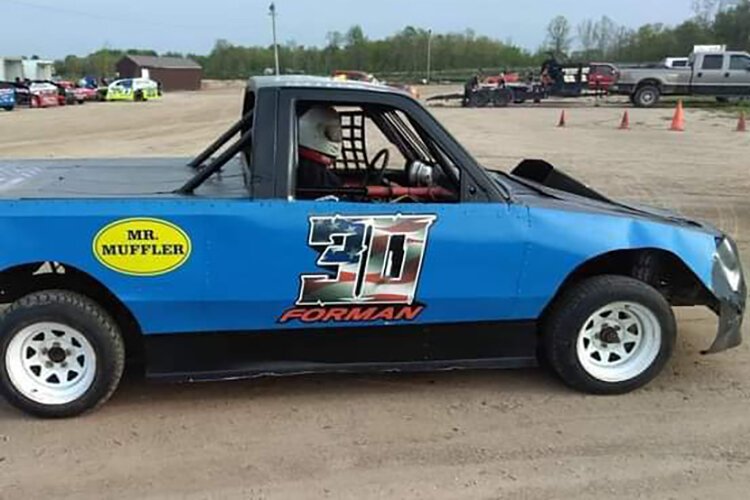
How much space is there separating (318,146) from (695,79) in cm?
3256

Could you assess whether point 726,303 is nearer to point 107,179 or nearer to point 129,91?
point 107,179

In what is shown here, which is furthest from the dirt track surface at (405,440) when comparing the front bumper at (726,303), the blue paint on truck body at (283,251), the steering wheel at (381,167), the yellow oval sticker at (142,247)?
the steering wheel at (381,167)

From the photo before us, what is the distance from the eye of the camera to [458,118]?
2798 cm

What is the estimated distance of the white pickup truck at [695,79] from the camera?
103ft

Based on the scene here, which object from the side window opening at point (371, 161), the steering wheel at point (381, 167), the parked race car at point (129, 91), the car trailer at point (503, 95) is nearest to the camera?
the side window opening at point (371, 161)

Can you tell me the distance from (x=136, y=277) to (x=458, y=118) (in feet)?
83.6

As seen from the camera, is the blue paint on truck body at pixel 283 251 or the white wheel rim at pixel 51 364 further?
the white wheel rim at pixel 51 364

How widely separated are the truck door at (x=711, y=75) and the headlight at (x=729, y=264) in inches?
1235

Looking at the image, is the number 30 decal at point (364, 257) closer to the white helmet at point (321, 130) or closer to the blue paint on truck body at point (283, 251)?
the blue paint on truck body at point (283, 251)

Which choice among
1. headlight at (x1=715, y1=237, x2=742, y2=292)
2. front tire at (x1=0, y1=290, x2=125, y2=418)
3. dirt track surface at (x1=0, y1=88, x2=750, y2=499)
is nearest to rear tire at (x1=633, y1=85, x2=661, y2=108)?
dirt track surface at (x1=0, y1=88, x2=750, y2=499)

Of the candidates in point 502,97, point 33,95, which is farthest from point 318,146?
point 33,95

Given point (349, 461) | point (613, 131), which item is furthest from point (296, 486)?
point (613, 131)

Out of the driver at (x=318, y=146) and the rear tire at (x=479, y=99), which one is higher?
the driver at (x=318, y=146)

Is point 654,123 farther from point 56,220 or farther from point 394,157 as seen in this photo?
point 56,220
